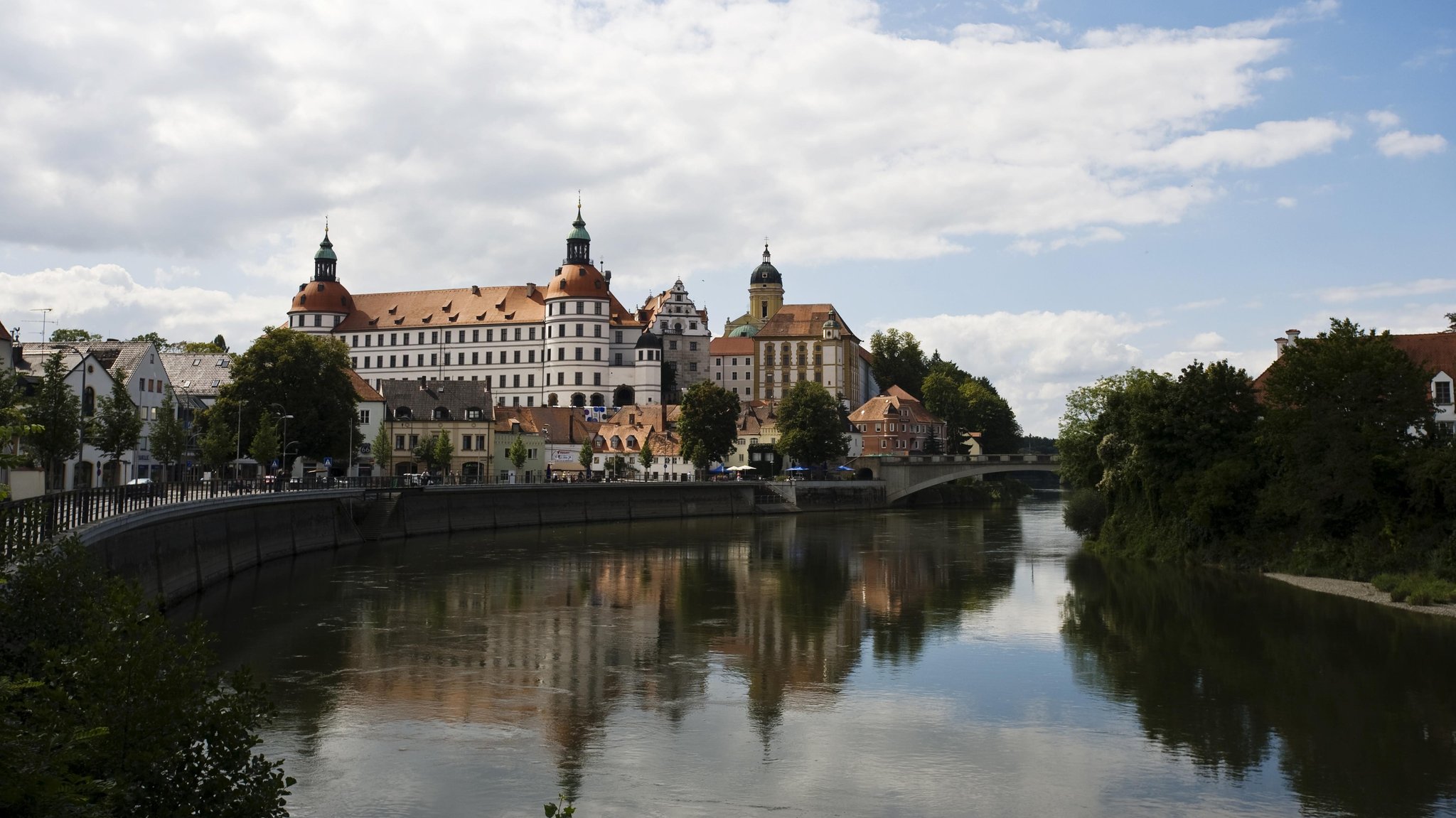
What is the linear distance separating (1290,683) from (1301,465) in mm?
18517

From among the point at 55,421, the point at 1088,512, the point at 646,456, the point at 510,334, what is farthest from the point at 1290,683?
the point at 510,334

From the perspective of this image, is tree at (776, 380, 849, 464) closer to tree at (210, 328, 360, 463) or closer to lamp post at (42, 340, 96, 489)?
tree at (210, 328, 360, 463)

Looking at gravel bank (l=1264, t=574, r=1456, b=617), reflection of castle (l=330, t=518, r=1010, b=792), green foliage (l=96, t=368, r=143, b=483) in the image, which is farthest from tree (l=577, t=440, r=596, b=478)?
gravel bank (l=1264, t=574, r=1456, b=617)

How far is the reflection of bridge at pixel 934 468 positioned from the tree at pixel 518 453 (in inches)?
1187

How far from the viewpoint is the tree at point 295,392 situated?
2889 inches

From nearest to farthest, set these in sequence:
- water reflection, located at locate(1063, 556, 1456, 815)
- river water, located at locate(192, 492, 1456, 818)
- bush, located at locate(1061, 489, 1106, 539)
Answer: river water, located at locate(192, 492, 1456, 818) → water reflection, located at locate(1063, 556, 1456, 815) → bush, located at locate(1061, 489, 1106, 539)

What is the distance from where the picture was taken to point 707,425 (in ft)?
354

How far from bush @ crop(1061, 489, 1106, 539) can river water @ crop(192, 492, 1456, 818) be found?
1539 cm

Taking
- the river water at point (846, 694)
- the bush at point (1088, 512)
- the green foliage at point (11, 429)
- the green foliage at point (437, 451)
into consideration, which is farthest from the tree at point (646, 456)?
the green foliage at point (11, 429)

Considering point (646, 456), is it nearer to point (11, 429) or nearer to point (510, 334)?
point (510, 334)

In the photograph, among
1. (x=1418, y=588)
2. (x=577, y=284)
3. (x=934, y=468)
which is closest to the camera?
(x=1418, y=588)

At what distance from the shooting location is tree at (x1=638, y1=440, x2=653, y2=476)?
11675 cm

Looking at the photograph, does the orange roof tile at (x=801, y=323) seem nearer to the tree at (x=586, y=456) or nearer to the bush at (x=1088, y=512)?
the tree at (x=586, y=456)

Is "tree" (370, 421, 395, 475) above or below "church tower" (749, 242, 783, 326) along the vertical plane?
below
